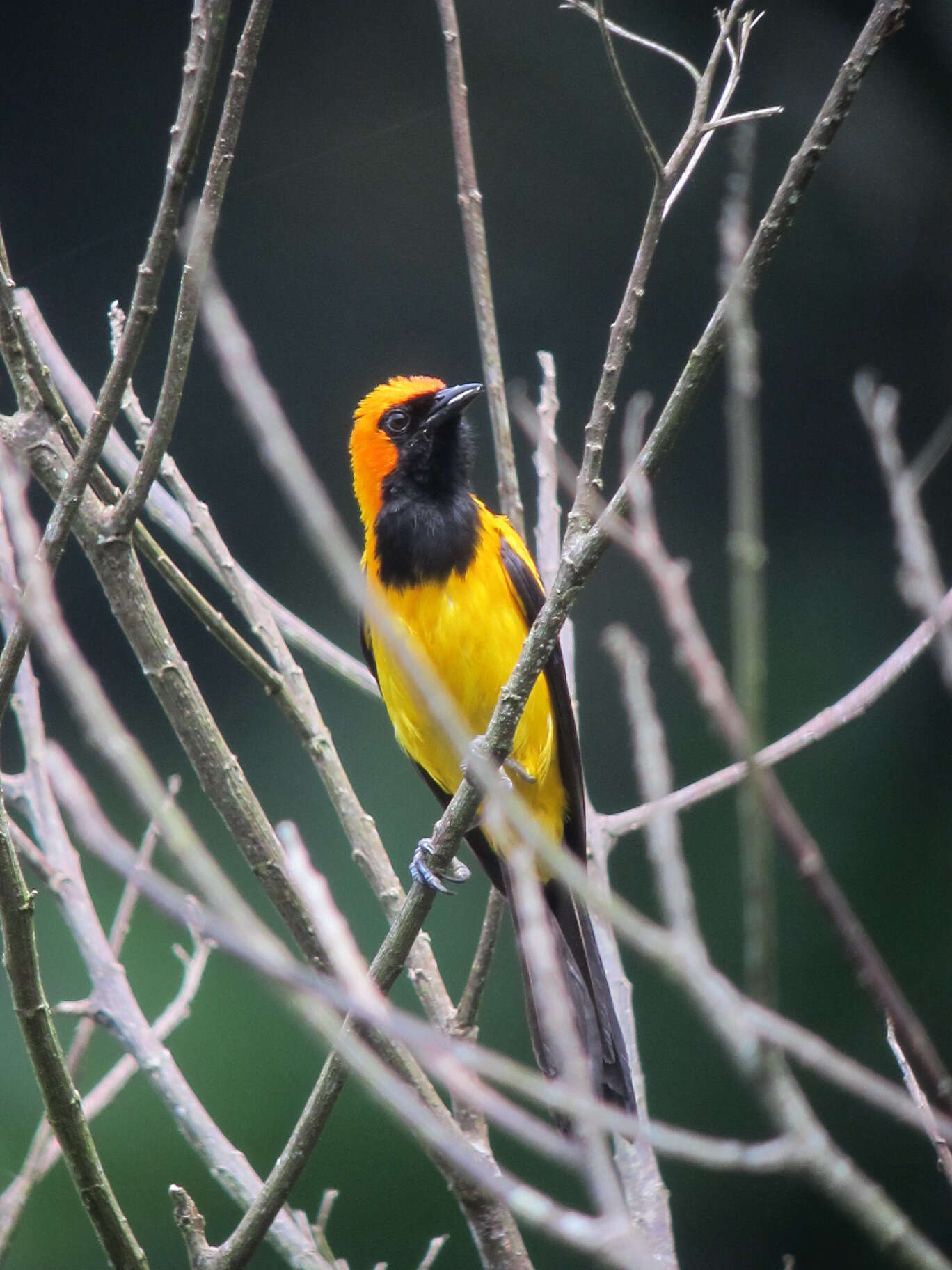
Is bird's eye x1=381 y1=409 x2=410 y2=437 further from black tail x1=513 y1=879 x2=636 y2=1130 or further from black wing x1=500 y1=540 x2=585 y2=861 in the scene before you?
black tail x1=513 y1=879 x2=636 y2=1130

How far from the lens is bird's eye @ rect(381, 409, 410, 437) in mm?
3332

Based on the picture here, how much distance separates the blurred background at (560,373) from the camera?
187 inches

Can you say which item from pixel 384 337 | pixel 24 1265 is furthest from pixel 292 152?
pixel 24 1265

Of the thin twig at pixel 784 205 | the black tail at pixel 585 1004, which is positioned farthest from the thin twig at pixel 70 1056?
the thin twig at pixel 784 205

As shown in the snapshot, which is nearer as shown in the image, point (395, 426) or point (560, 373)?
point (395, 426)

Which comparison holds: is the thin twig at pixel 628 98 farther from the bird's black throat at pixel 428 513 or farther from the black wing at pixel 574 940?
the bird's black throat at pixel 428 513

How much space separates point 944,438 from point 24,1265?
393 centimetres

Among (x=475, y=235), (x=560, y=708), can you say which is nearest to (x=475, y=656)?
(x=560, y=708)

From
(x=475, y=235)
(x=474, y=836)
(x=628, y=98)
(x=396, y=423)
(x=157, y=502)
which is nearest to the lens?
(x=628, y=98)

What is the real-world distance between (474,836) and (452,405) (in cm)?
103

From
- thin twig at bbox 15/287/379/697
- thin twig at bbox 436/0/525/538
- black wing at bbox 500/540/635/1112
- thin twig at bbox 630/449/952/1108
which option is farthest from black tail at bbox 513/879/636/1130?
thin twig at bbox 630/449/952/1108

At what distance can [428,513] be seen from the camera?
3.11 metres

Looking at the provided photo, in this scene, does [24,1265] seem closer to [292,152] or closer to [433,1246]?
[433,1246]

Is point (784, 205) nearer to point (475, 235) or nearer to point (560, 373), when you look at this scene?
point (475, 235)
